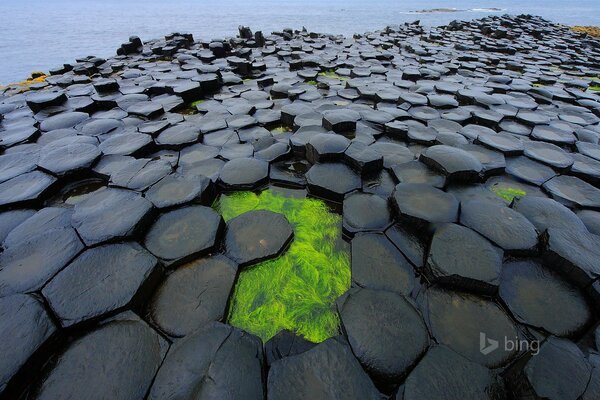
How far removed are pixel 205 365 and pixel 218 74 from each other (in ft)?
16.3

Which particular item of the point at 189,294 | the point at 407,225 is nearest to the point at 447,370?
the point at 407,225

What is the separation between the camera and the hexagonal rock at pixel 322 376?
1107mm

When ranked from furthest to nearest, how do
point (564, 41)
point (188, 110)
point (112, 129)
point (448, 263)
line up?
point (564, 41), point (188, 110), point (112, 129), point (448, 263)

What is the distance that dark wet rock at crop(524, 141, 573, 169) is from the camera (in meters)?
2.60

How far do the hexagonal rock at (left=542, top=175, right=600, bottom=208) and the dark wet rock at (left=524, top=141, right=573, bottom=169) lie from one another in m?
0.23

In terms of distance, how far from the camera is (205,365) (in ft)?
3.82

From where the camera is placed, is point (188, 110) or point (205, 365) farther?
point (188, 110)

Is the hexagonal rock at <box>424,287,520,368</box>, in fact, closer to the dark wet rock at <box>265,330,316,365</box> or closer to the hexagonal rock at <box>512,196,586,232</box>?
the dark wet rock at <box>265,330,316,365</box>

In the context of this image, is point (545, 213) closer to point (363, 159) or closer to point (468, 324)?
point (468, 324)

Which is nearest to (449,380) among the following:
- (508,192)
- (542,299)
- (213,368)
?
(542,299)

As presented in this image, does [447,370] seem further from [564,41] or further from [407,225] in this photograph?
[564,41]

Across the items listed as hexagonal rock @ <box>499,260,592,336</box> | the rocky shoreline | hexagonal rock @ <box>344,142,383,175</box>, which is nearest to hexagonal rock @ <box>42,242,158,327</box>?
the rocky shoreline

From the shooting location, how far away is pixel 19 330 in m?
1.27

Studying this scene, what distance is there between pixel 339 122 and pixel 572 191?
2.13 meters
